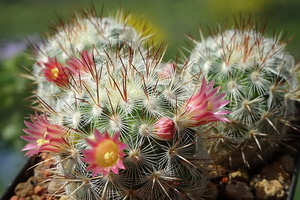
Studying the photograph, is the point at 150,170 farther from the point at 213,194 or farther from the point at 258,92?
the point at 258,92

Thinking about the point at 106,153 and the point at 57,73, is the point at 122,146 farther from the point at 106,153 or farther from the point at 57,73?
the point at 57,73

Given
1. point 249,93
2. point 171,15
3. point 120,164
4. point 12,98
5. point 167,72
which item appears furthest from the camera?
point 171,15

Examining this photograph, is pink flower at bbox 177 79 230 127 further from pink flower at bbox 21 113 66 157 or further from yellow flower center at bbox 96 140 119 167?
pink flower at bbox 21 113 66 157

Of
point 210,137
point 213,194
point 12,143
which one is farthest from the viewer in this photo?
point 12,143

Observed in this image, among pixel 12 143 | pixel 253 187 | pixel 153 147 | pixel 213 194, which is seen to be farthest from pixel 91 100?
pixel 12 143

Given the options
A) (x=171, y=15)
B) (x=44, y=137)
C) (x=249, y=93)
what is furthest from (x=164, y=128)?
(x=171, y=15)

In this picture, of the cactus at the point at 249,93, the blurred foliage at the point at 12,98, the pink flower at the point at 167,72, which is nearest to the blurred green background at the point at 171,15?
the blurred foliage at the point at 12,98
